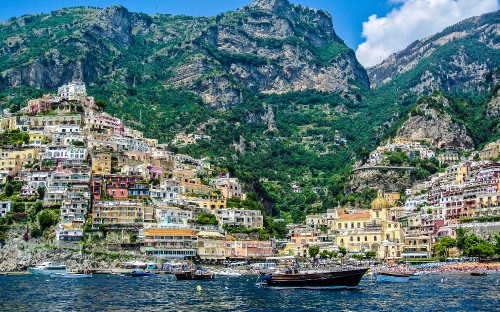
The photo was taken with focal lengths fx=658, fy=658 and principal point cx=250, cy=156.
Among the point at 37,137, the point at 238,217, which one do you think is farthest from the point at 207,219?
the point at 37,137

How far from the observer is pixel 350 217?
141m

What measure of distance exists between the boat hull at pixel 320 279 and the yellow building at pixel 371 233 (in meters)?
52.3

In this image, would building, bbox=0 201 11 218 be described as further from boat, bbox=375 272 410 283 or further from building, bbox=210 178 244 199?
boat, bbox=375 272 410 283

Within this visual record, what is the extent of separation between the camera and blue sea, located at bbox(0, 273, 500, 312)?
5853 cm

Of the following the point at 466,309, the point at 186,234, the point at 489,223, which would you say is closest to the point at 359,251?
the point at 489,223

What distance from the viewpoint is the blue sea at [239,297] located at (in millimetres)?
58531

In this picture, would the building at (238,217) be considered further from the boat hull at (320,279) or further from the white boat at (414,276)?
the boat hull at (320,279)

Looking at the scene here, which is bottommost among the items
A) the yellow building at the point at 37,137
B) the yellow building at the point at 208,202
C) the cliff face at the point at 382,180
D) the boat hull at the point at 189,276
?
the boat hull at the point at 189,276

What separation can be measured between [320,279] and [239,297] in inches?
498

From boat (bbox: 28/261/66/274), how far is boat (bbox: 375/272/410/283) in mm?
49849

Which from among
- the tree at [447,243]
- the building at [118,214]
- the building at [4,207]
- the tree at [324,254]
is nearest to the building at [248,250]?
the tree at [324,254]

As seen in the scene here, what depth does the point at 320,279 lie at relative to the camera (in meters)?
77.6

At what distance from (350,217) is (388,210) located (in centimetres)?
997

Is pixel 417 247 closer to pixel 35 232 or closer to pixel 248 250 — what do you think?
pixel 248 250
